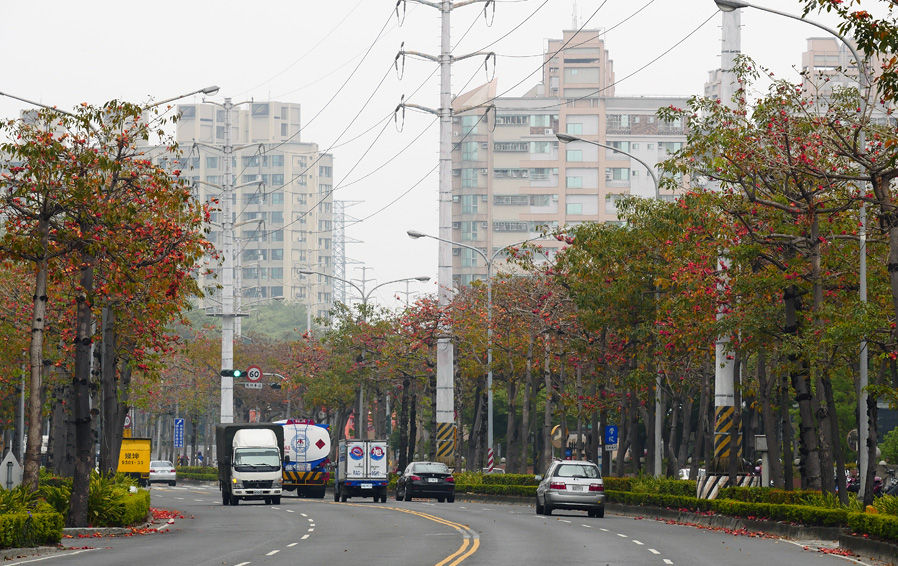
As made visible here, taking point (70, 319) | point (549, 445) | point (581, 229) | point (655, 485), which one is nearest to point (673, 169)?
point (581, 229)

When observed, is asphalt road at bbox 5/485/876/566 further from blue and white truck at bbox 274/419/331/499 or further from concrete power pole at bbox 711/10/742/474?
blue and white truck at bbox 274/419/331/499

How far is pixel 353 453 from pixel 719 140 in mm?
27869

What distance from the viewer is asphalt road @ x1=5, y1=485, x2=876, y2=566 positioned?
72.7ft

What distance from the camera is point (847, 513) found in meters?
26.7

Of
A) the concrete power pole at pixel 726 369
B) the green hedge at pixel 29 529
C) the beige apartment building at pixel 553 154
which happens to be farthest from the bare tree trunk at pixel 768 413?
the beige apartment building at pixel 553 154

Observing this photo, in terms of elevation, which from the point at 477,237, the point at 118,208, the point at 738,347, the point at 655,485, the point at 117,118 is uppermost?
the point at 477,237

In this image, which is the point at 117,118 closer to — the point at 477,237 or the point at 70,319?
the point at 70,319

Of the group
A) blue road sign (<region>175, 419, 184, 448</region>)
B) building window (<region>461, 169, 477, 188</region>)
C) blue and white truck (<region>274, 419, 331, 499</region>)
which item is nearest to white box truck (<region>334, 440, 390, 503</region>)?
blue and white truck (<region>274, 419, 331, 499</region>)

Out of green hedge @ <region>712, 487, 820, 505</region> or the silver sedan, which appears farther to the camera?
the silver sedan

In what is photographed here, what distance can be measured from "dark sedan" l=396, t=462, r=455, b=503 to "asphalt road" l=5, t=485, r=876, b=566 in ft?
36.4

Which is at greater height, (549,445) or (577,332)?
(577,332)

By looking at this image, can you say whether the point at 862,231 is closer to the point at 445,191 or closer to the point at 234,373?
the point at 445,191

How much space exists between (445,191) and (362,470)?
11.5 meters

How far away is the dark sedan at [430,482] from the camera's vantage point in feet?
169
